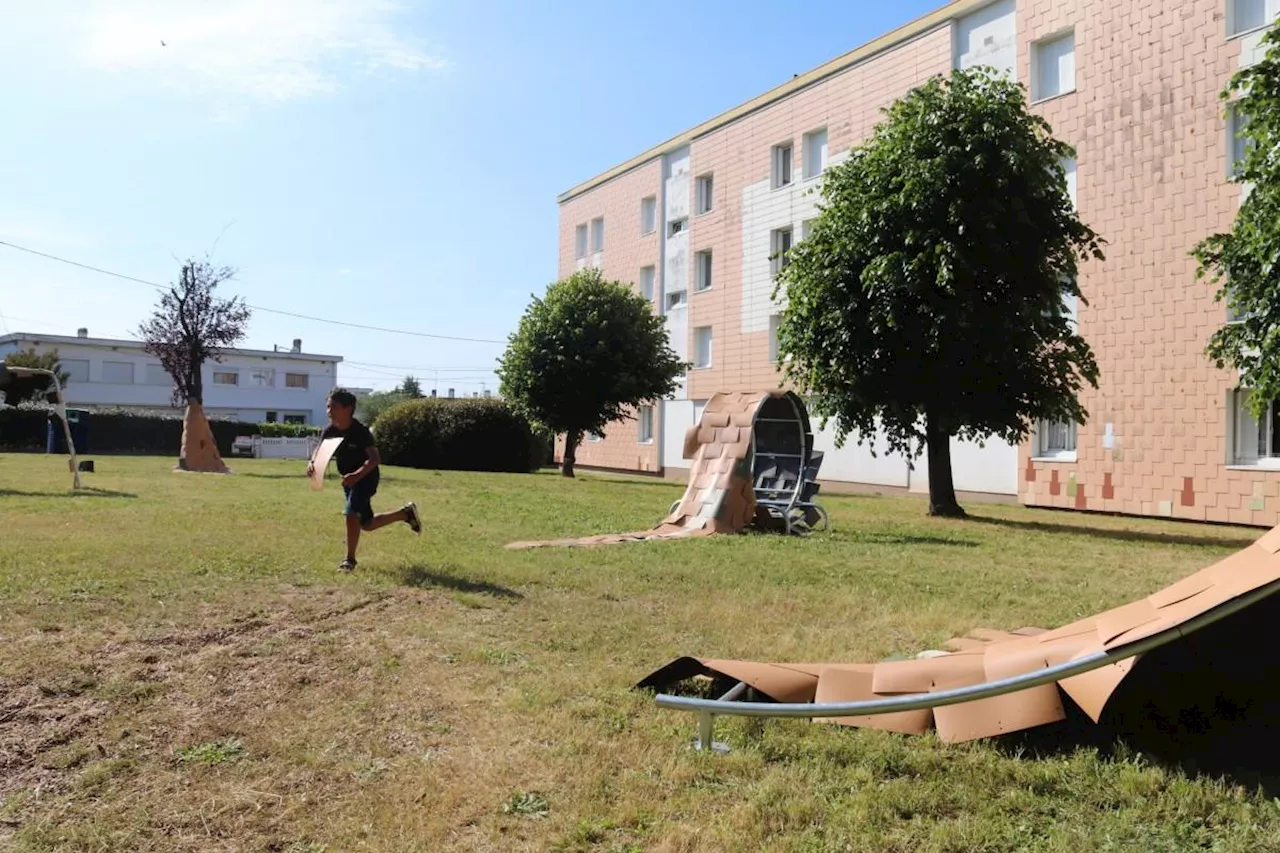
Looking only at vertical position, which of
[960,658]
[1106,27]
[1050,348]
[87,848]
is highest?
[1106,27]

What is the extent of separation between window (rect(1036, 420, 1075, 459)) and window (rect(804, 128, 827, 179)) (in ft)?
37.3

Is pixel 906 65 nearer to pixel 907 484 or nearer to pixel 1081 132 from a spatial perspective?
pixel 1081 132

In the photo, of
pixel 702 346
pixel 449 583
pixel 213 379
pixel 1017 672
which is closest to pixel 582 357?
pixel 702 346

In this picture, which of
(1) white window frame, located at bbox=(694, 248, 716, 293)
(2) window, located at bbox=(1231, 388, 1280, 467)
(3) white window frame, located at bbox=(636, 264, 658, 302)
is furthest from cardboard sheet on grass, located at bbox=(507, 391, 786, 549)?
(3) white window frame, located at bbox=(636, 264, 658, 302)

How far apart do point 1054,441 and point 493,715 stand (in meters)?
21.1

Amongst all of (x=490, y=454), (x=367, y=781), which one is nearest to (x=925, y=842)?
(x=367, y=781)

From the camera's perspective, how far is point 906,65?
26844mm

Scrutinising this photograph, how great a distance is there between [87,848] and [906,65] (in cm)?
2759

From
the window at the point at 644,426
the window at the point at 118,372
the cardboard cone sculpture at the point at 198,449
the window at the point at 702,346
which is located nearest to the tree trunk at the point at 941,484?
the window at the point at 702,346

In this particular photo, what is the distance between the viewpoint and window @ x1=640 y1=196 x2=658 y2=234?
39156mm

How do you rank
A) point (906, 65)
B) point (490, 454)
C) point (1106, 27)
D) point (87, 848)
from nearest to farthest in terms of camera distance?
point (87, 848) → point (1106, 27) → point (906, 65) → point (490, 454)

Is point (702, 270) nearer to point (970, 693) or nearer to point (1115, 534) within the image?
point (1115, 534)

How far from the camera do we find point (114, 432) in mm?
45125

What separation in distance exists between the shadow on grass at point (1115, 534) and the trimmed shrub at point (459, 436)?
64.8 ft
